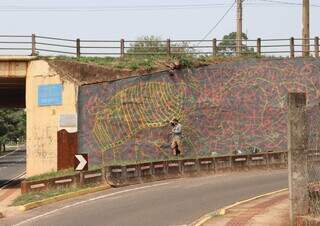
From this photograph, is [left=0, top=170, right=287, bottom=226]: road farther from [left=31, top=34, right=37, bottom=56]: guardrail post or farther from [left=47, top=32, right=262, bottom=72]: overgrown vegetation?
[left=31, top=34, right=37, bottom=56]: guardrail post

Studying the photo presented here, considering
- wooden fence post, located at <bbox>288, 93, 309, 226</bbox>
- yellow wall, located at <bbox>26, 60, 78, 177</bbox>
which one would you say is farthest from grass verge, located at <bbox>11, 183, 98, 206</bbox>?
wooden fence post, located at <bbox>288, 93, 309, 226</bbox>

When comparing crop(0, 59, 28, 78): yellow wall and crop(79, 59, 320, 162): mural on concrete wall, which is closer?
crop(79, 59, 320, 162): mural on concrete wall

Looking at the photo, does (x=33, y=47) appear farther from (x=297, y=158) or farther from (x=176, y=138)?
(x=297, y=158)

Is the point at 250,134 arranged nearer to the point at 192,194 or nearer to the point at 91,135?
the point at 91,135

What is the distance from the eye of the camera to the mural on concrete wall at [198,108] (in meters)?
29.3

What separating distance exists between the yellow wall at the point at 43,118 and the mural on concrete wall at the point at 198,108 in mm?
828

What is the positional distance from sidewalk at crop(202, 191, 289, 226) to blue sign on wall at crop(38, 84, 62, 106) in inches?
592

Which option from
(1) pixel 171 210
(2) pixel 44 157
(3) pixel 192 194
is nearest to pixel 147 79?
(2) pixel 44 157

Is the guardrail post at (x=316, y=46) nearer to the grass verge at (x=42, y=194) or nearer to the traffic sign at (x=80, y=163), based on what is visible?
the traffic sign at (x=80, y=163)

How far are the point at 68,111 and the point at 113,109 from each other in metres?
2.14

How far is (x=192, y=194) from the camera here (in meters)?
19.2

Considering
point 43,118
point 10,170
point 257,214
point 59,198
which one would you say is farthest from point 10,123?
point 257,214

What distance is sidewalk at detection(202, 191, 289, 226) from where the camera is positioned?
42.9 ft

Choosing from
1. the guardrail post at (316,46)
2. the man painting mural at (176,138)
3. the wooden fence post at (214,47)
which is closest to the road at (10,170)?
the man painting mural at (176,138)
